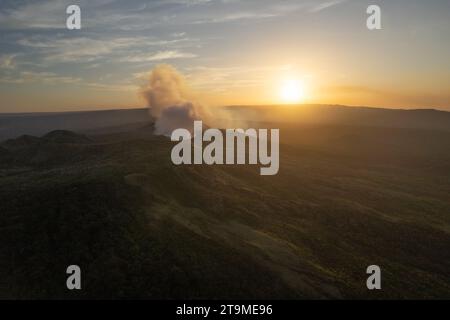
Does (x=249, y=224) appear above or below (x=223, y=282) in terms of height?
above

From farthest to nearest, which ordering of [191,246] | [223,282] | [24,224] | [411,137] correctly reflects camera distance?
[411,137] → [24,224] → [191,246] → [223,282]

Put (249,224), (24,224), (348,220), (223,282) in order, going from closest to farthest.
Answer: (223,282)
(24,224)
(249,224)
(348,220)

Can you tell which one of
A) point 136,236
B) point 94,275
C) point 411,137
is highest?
point 411,137

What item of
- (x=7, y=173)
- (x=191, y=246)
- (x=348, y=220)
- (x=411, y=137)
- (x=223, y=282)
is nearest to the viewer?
→ (x=223, y=282)

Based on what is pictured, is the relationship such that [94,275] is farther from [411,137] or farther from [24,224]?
[411,137]

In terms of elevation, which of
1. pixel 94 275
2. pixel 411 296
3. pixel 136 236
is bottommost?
pixel 411 296

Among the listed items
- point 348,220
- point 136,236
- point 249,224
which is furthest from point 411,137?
point 136,236
